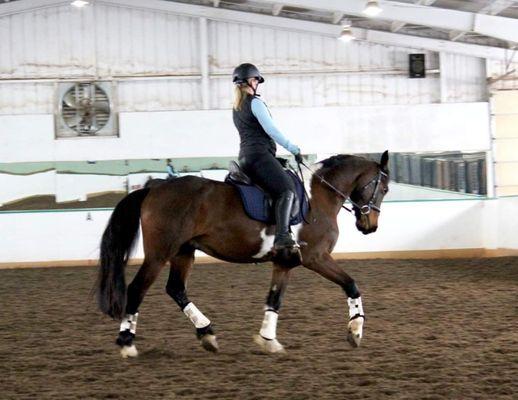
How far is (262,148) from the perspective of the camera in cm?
651

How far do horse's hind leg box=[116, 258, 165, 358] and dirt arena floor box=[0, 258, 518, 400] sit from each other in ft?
0.41

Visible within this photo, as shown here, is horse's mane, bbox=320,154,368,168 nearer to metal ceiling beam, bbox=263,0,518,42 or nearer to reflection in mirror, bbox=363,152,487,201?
metal ceiling beam, bbox=263,0,518,42

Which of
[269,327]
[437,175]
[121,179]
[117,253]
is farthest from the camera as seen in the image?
[437,175]

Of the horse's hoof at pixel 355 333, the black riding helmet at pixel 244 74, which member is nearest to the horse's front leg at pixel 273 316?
the horse's hoof at pixel 355 333

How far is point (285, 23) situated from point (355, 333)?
1160 cm

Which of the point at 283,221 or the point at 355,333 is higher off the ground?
the point at 283,221

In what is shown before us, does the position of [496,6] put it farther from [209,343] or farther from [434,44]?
[209,343]

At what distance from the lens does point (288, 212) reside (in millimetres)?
6344

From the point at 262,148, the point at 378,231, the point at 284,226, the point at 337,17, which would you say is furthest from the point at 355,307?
the point at 337,17

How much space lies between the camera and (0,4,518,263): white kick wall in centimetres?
1658

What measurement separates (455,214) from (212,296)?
23.7 feet

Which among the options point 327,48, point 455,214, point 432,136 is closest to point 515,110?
point 432,136

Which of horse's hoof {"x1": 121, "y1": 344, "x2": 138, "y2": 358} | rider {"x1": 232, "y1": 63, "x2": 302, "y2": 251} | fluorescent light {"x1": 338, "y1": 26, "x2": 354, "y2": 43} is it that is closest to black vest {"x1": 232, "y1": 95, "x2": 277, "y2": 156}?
rider {"x1": 232, "y1": 63, "x2": 302, "y2": 251}

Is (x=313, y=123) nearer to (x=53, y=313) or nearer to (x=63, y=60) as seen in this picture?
(x=63, y=60)
